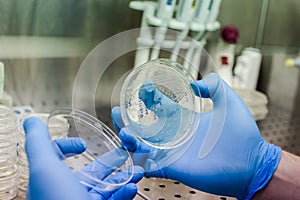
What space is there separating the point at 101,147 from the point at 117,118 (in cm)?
8

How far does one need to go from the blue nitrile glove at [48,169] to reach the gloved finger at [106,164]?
0.21ft

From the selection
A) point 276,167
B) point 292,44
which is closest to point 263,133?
point 292,44

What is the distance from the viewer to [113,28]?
4.97ft

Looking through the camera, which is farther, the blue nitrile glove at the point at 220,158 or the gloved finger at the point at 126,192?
the blue nitrile glove at the point at 220,158

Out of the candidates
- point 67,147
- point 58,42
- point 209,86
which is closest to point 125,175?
point 67,147

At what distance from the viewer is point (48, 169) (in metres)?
0.69

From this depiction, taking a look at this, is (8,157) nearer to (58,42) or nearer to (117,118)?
(117,118)

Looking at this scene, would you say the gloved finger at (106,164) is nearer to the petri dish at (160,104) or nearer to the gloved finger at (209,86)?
the petri dish at (160,104)

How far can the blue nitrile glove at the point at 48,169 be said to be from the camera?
26.9 inches

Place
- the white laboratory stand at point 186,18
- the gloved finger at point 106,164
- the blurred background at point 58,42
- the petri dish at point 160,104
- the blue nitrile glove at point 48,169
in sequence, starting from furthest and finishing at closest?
1. the blurred background at point 58,42
2. the white laboratory stand at point 186,18
3. the petri dish at point 160,104
4. the gloved finger at point 106,164
5. the blue nitrile glove at point 48,169

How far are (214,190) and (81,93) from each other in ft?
1.15

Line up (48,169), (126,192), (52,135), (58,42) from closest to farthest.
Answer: (48,169) → (126,192) → (52,135) → (58,42)

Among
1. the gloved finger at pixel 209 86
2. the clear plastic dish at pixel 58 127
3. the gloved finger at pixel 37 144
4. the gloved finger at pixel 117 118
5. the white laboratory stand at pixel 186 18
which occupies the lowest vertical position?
the clear plastic dish at pixel 58 127

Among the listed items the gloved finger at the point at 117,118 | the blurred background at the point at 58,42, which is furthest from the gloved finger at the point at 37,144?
the blurred background at the point at 58,42
